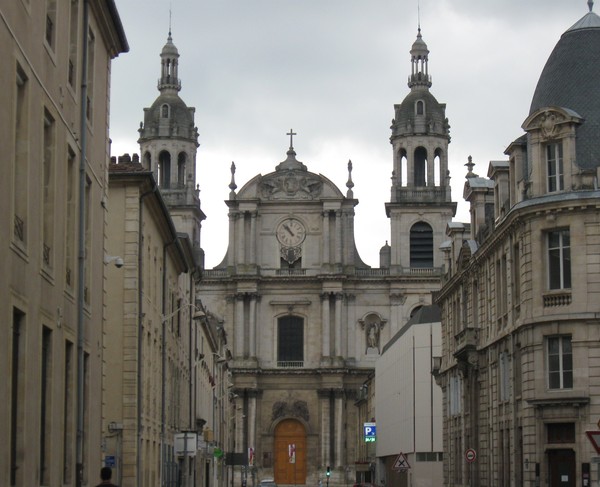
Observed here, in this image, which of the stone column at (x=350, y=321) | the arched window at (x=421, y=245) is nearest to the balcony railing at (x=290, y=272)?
the stone column at (x=350, y=321)

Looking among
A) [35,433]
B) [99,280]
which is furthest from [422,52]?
[35,433]

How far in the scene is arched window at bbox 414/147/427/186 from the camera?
322ft

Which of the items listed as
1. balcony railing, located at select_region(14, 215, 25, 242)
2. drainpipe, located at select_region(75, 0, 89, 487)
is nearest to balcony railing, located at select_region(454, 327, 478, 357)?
drainpipe, located at select_region(75, 0, 89, 487)

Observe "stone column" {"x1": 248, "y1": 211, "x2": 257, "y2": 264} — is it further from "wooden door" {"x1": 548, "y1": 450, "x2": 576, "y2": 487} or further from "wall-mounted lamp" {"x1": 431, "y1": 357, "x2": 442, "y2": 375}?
"wooden door" {"x1": 548, "y1": 450, "x2": 576, "y2": 487}

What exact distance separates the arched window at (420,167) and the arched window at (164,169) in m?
18.4

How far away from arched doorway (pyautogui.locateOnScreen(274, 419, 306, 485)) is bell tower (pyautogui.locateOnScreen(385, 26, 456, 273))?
45.6 ft

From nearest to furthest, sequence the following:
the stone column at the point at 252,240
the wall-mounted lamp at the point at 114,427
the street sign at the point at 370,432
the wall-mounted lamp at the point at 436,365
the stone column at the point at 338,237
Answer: the wall-mounted lamp at the point at 114,427 < the wall-mounted lamp at the point at 436,365 < the street sign at the point at 370,432 < the stone column at the point at 338,237 < the stone column at the point at 252,240

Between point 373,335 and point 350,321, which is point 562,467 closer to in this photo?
point 373,335

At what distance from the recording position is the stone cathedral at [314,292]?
9650cm

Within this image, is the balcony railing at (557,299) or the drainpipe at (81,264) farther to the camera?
the balcony railing at (557,299)

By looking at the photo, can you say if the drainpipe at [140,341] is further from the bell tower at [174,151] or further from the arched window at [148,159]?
the arched window at [148,159]

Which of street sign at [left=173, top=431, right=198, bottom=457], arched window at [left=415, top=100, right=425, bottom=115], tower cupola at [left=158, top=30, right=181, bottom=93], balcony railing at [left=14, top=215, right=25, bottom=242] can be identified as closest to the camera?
balcony railing at [left=14, top=215, right=25, bottom=242]

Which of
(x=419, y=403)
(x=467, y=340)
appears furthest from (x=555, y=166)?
(x=419, y=403)

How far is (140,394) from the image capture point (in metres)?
34.3
